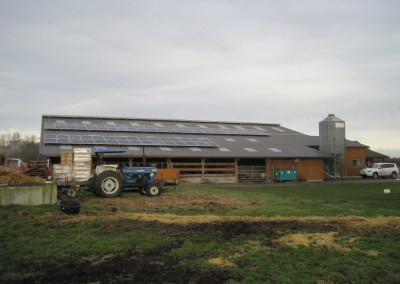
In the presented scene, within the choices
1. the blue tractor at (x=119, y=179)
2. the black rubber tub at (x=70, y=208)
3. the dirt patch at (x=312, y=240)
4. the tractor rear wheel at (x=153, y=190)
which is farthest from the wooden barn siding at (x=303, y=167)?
the dirt patch at (x=312, y=240)

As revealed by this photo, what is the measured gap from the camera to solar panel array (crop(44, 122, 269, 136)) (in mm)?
34772

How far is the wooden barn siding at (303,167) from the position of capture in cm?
3288

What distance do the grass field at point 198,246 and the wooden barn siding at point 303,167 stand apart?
67.9 feet

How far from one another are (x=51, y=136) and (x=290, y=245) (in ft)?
88.1

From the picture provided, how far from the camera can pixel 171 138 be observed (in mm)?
34562

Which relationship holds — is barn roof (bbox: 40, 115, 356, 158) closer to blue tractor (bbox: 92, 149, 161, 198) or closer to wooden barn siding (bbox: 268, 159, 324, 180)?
wooden barn siding (bbox: 268, 159, 324, 180)

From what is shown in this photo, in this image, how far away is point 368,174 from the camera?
35.4m

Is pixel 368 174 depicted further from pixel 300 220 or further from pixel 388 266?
pixel 388 266

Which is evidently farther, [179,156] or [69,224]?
[179,156]

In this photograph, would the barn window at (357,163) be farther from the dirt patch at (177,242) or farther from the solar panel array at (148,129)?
the dirt patch at (177,242)

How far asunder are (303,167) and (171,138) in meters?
12.7

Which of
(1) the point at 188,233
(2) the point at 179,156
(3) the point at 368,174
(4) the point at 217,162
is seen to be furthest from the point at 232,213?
(3) the point at 368,174

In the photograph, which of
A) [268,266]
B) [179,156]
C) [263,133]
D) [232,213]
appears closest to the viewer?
[268,266]

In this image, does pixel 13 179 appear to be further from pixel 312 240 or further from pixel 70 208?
pixel 312 240
